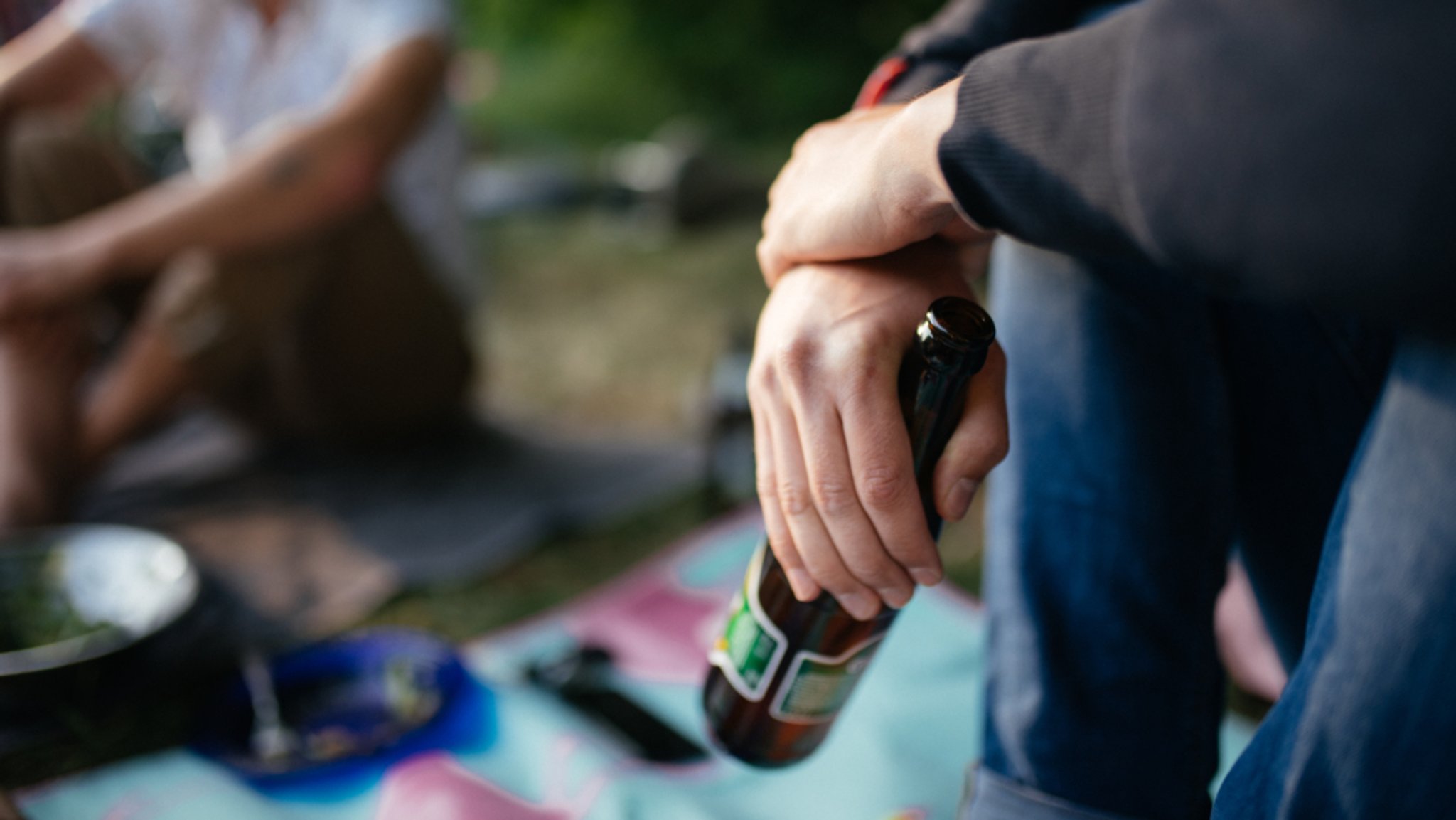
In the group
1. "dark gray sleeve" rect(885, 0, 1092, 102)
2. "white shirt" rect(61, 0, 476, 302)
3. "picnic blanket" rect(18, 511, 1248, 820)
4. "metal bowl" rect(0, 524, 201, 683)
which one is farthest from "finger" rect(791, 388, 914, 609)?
"white shirt" rect(61, 0, 476, 302)

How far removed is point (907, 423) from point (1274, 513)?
0.30 metres

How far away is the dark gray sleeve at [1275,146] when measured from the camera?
32cm

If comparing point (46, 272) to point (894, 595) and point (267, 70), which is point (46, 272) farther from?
point (894, 595)

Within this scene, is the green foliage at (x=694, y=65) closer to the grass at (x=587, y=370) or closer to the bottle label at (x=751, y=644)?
the grass at (x=587, y=370)

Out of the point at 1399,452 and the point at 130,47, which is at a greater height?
the point at 130,47

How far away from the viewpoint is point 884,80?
2.46 feet

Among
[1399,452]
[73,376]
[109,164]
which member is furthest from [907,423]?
[109,164]

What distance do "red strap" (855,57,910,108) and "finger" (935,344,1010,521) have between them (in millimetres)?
268

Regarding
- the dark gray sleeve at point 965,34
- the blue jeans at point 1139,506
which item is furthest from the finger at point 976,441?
the dark gray sleeve at point 965,34

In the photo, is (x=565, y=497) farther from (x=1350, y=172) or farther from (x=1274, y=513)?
(x=1350, y=172)

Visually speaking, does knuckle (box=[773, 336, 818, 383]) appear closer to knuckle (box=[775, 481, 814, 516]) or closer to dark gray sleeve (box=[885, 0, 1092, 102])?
knuckle (box=[775, 481, 814, 516])

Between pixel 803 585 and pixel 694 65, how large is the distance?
20.0 feet

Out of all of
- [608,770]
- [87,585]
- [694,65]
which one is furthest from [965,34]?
[694,65]

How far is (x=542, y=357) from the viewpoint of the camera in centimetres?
254
